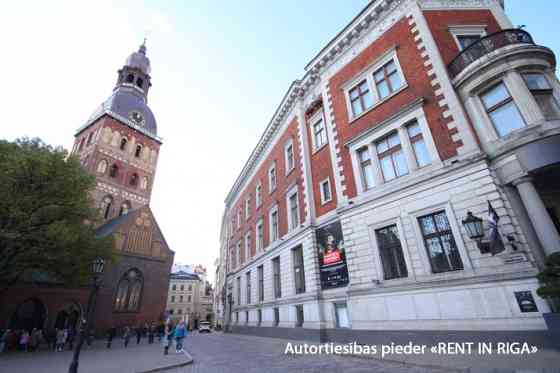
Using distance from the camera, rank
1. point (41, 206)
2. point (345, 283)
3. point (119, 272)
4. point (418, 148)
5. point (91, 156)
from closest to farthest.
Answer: point (418, 148) < point (345, 283) < point (41, 206) < point (119, 272) < point (91, 156)

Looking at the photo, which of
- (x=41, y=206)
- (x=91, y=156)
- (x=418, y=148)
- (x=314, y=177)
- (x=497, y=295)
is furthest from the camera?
(x=91, y=156)

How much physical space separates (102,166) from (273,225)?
2854cm

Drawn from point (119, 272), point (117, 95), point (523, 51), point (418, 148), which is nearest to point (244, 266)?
point (119, 272)

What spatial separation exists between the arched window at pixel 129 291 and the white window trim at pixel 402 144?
87.5 ft

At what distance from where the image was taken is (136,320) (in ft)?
88.5

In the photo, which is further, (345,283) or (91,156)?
(91,156)

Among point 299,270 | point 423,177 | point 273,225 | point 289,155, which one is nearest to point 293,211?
point 273,225

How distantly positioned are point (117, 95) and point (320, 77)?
40.8m

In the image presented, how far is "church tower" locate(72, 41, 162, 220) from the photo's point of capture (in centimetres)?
3572

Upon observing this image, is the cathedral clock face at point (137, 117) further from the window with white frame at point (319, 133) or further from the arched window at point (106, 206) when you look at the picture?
the window with white frame at point (319, 133)

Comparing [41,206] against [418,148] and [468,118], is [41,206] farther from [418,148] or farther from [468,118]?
[468,118]

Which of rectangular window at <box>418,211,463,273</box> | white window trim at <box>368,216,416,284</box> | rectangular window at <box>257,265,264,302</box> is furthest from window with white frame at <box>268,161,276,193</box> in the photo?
rectangular window at <box>418,211,463,273</box>

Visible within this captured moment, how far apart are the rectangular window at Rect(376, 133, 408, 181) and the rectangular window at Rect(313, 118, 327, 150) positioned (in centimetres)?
499

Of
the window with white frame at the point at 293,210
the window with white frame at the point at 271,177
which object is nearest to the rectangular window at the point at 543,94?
the window with white frame at the point at 293,210
